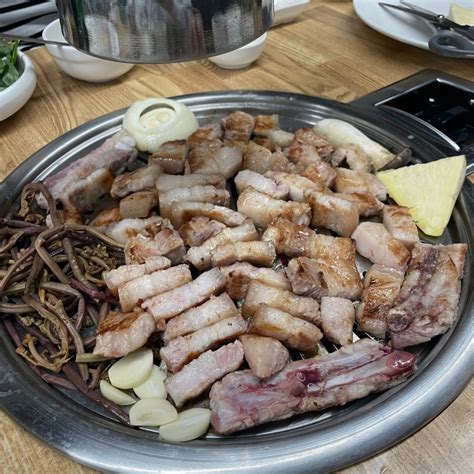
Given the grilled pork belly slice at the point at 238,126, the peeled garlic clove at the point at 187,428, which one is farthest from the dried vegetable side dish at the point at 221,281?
the grilled pork belly slice at the point at 238,126

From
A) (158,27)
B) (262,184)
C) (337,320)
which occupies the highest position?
(158,27)

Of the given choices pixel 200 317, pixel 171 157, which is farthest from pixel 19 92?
pixel 200 317

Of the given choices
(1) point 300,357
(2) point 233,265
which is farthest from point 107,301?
(1) point 300,357

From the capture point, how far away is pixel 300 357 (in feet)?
6.41

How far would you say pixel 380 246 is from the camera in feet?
7.10

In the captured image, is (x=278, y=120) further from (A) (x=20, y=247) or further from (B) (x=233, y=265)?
(A) (x=20, y=247)

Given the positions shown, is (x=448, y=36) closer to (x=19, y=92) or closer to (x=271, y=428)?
(x=19, y=92)

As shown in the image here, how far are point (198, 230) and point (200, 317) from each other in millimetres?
441

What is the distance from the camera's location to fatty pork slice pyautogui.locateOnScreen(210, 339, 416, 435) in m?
1.69

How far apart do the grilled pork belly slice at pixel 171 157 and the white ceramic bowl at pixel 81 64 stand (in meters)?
0.97

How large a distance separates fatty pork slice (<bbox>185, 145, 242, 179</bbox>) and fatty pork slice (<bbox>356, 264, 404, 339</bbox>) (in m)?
0.87

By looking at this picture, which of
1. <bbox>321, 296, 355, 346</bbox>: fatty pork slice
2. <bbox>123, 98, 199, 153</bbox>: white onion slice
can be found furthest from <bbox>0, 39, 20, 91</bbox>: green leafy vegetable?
<bbox>321, 296, 355, 346</bbox>: fatty pork slice

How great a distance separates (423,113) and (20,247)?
7.28 ft

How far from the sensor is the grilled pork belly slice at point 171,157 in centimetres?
261
